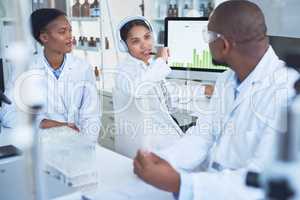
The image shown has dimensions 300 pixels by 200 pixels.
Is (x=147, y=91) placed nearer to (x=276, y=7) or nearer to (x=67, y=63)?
(x=67, y=63)

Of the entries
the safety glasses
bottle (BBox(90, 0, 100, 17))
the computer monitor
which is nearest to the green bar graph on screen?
the computer monitor

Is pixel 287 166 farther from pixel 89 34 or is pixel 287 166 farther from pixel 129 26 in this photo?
pixel 89 34

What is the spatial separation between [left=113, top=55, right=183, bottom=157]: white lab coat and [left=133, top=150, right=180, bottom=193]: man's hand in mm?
990

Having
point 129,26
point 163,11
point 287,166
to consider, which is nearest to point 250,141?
point 287,166

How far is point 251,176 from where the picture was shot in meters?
0.48

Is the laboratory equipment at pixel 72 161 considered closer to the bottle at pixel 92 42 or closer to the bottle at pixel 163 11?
the bottle at pixel 163 11

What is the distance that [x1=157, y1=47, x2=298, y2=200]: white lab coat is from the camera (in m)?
1.01

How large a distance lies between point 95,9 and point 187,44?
1261mm

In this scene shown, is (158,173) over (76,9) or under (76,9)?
under

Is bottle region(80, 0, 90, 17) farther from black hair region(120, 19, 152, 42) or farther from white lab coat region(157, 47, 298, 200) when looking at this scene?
white lab coat region(157, 47, 298, 200)

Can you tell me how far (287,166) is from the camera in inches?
16.3

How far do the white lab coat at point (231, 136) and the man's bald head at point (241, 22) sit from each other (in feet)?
0.30

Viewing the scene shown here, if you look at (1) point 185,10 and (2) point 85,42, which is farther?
(2) point 85,42

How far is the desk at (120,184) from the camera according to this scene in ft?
3.65
